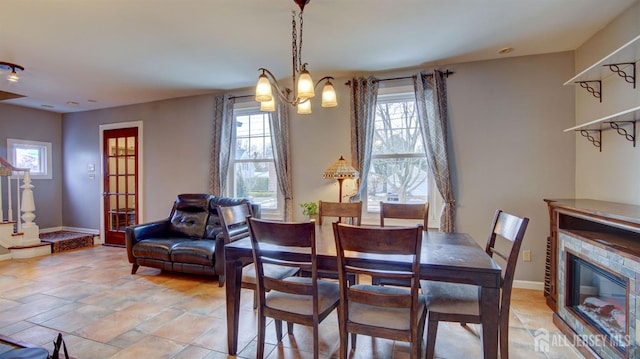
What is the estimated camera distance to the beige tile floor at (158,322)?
2119 mm

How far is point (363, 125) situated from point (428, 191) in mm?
1145

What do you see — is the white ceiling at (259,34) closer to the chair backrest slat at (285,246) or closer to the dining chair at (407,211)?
the dining chair at (407,211)

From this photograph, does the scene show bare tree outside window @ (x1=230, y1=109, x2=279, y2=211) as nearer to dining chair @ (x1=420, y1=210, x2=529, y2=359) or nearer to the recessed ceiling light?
dining chair @ (x1=420, y1=210, x2=529, y2=359)

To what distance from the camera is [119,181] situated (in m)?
5.39

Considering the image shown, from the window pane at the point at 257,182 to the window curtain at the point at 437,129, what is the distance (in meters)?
2.16

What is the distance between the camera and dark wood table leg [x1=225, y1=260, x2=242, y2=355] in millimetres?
2014

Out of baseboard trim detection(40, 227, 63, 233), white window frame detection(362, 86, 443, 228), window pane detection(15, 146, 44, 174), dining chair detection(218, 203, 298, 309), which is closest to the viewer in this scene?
dining chair detection(218, 203, 298, 309)

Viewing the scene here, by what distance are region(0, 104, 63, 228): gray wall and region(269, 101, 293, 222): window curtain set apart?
16.2ft

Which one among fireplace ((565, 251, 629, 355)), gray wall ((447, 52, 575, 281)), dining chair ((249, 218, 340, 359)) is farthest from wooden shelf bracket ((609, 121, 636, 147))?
dining chair ((249, 218, 340, 359))

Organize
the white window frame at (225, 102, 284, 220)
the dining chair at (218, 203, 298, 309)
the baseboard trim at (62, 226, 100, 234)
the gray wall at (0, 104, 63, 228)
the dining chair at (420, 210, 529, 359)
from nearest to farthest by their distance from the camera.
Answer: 1. the dining chair at (420, 210, 529, 359)
2. the dining chair at (218, 203, 298, 309)
3. the white window frame at (225, 102, 284, 220)
4. the gray wall at (0, 104, 63, 228)
5. the baseboard trim at (62, 226, 100, 234)

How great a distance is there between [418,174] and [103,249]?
5333mm

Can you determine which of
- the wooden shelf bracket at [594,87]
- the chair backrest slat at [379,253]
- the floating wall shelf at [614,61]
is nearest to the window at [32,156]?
the chair backrest slat at [379,253]

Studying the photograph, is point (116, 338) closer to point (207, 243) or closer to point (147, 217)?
point (207, 243)

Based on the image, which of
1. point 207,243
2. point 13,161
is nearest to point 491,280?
point 207,243
